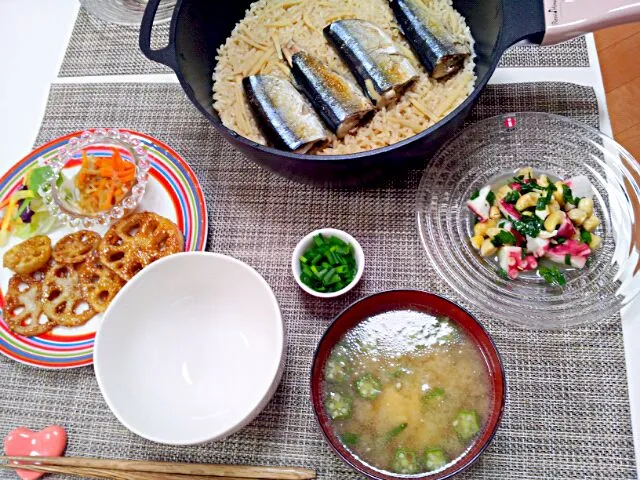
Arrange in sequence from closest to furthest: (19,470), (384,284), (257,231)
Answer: (19,470) < (384,284) < (257,231)

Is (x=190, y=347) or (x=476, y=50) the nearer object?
(x=190, y=347)

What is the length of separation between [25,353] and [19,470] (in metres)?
0.27

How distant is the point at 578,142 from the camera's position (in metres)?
1.39

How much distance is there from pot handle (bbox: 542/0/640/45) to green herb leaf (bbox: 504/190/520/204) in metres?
0.36

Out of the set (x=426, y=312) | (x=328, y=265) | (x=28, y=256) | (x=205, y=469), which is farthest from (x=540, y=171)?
(x=28, y=256)

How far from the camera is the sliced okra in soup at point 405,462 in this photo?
43.4 inches

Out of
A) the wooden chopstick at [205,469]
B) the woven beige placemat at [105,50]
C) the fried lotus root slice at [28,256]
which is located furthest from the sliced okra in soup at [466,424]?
the woven beige placemat at [105,50]

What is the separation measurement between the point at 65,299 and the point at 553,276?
119cm

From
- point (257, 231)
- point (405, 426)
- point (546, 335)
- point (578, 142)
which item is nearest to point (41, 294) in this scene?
point (257, 231)

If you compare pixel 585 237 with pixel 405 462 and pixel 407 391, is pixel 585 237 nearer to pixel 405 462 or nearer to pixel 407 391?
pixel 407 391

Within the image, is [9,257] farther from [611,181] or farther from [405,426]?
[611,181]

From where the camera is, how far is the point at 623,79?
5.02 feet

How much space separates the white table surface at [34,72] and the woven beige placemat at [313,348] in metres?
0.05

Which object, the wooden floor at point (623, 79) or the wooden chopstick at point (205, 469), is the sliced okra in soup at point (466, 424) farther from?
the wooden floor at point (623, 79)
